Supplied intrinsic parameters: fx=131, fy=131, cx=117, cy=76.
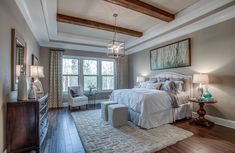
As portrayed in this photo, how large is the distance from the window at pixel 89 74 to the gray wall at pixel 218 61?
4.32 m

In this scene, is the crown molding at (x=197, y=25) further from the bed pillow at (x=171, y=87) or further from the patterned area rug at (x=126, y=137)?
the patterned area rug at (x=126, y=137)

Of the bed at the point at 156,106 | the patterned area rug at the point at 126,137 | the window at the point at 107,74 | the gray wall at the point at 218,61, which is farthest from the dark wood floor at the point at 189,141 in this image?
the window at the point at 107,74

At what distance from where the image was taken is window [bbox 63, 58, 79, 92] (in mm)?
6156

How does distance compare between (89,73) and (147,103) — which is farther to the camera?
(89,73)

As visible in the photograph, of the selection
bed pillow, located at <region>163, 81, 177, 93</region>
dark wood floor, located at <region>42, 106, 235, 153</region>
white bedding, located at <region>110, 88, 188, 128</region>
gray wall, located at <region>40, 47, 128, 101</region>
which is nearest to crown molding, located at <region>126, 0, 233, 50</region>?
bed pillow, located at <region>163, 81, 177, 93</region>

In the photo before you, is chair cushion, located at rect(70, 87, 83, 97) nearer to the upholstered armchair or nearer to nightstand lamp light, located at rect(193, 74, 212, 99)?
the upholstered armchair

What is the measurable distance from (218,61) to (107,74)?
4898mm

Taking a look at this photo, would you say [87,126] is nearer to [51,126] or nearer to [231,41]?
[51,126]

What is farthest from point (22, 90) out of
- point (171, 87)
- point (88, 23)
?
point (171, 87)

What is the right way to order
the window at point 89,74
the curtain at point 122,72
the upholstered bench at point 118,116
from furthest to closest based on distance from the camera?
the curtain at point 122,72, the window at point 89,74, the upholstered bench at point 118,116

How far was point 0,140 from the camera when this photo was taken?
1803 millimetres

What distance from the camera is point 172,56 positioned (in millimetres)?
4734

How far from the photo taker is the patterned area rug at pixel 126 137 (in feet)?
7.57

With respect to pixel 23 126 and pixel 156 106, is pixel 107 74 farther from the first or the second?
pixel 23 126
